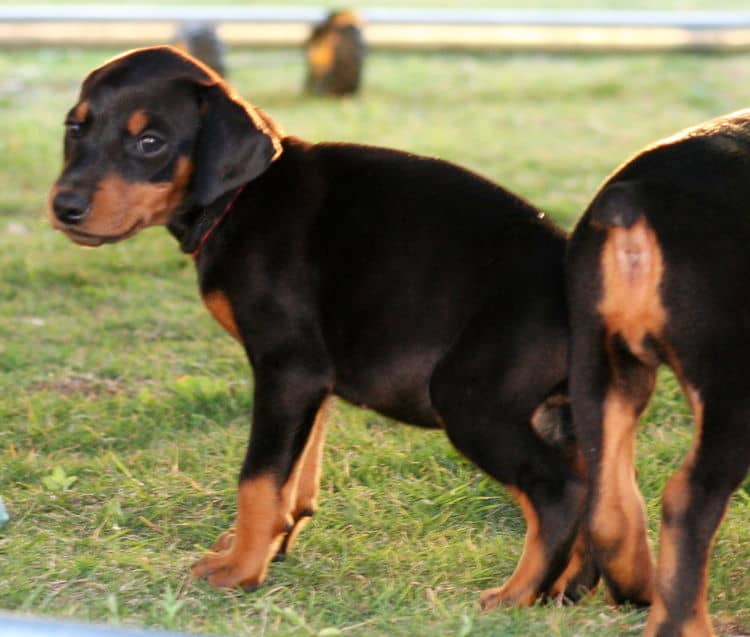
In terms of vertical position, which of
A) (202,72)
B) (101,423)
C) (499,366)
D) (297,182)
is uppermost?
(202,72)

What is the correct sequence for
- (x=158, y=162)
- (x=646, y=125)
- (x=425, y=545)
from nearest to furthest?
(x=158, y=162) < (x=425, y=545) < (x=646, y=125)

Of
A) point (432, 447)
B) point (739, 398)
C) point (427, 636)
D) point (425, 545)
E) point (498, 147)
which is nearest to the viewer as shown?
point (739, 398)

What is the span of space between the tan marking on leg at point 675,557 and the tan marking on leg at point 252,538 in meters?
1.12

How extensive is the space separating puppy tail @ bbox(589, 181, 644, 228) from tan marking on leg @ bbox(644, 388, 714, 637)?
0.39 m

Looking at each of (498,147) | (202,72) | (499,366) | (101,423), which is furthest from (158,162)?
(498,147)

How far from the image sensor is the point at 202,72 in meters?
Answer: 4.23

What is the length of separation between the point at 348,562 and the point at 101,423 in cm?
144

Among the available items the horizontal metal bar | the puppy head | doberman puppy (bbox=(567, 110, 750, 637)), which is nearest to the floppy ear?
the puppy head

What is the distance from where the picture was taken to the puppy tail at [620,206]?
3.40 metres

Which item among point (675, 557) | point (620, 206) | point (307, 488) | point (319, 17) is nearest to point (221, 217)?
point (307, 488)

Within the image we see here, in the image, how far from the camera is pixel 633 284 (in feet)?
11.1

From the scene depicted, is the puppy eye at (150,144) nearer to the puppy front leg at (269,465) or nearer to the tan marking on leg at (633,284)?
the puppy front leg at (269,465)

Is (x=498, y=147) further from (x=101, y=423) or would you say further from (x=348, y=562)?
(x=348, y=562)

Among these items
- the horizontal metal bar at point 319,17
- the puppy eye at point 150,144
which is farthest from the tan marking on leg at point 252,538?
the horizontal metal bar at point 319,17
